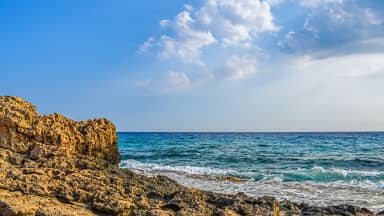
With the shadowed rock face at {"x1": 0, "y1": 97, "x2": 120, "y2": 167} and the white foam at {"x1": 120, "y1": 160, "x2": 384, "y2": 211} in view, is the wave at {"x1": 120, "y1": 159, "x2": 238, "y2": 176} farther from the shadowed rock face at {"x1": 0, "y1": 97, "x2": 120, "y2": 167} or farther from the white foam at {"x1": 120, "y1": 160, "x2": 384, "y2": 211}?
the shadowed rock face at {"x1": 0, "y1": 97, "x2": 120, "y2": 167}

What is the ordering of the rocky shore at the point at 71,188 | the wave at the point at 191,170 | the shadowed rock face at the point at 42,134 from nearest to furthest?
the rocky shore at the point at 71,188 → the shadowed rock face at the point at 42,134 → the wave at the point at 191,170

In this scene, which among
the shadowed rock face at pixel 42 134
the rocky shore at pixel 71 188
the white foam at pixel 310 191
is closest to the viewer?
the rocky shore at pixel 71 188

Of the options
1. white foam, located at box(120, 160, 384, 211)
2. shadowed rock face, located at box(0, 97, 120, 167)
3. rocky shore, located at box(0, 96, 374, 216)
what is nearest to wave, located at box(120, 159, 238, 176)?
white foam, located at box(120, 160, 384, 211)

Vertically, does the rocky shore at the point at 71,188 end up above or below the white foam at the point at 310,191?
above

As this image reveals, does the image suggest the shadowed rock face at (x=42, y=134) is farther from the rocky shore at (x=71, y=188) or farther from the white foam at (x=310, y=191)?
the white foam at (x=310, y=191)

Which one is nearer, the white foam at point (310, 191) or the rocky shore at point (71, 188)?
the rocky shore at point (71, 188)

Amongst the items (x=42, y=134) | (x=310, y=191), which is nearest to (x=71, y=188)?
(x=42, y=134)

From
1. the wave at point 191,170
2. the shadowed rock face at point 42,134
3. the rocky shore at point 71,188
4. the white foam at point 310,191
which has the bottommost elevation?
the wave at point 191,170

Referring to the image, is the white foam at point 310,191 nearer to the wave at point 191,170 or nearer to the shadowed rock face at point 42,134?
the wave at point 191,170

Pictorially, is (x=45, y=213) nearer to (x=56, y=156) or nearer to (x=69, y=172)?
(x=69, y=172)

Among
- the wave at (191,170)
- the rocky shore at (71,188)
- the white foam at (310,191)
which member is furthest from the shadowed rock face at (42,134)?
the wave at (191,170)

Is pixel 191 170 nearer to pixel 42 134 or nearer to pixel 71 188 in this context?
pixel 42 134

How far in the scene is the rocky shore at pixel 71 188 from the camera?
4.80 meters

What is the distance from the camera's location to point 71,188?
5.18 metres
